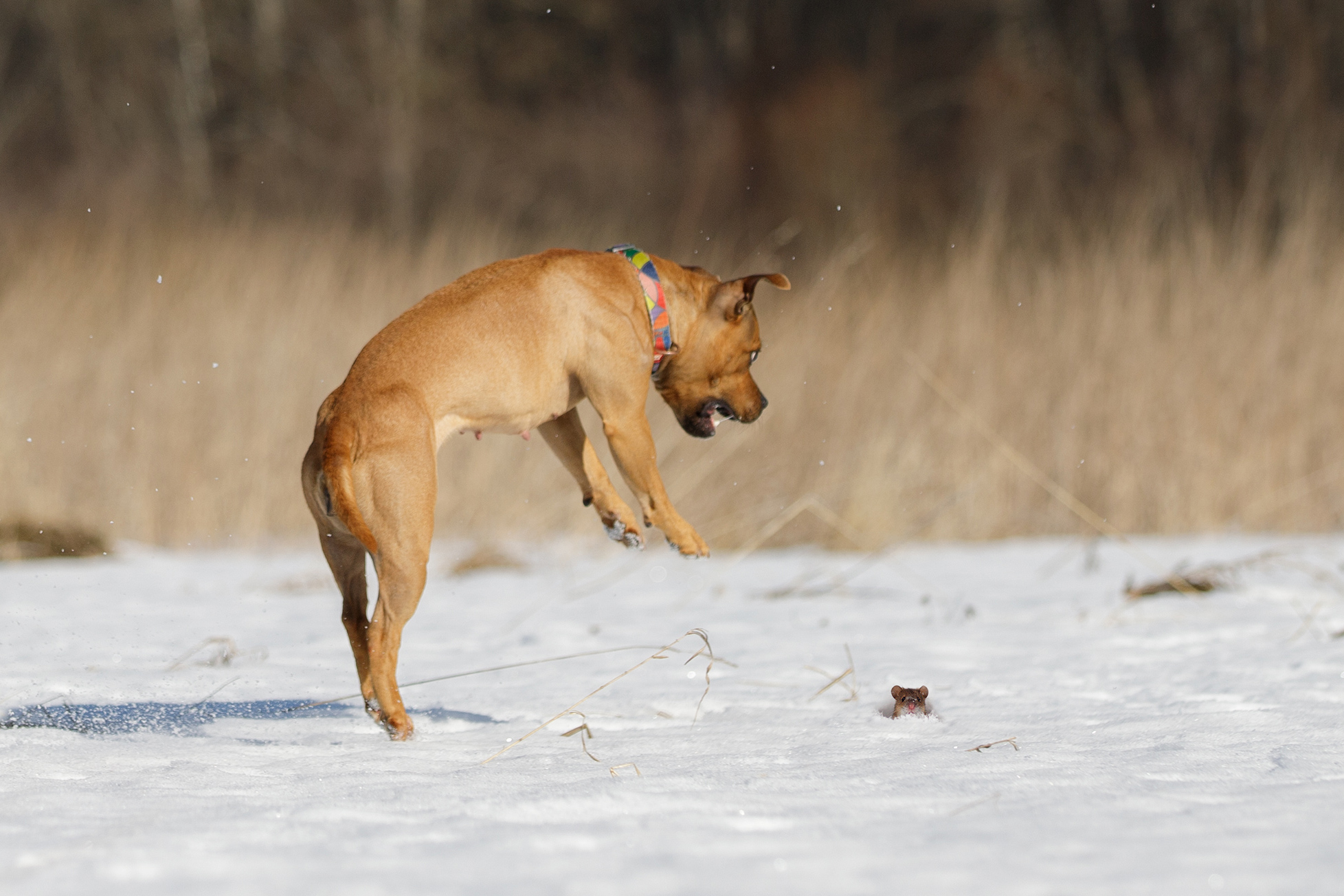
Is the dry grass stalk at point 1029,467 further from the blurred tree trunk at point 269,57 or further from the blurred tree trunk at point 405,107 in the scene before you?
the blurred tree trunk at point 269,57

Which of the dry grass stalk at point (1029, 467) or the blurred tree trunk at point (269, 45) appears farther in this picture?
the blurred tree trunk at point (269, 45)

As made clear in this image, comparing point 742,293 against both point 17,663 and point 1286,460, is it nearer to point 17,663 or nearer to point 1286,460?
point 17,663

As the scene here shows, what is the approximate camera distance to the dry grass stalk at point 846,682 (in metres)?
3.71

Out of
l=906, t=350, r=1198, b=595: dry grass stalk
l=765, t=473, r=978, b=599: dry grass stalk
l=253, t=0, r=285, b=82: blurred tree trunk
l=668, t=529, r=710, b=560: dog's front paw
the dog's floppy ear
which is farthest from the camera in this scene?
l=253, t=0, r=285, b=82: blurred tree trunk

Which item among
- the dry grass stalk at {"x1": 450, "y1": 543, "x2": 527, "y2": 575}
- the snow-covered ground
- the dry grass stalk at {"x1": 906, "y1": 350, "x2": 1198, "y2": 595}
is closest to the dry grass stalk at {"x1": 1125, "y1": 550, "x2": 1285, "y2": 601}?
the snow-covered ground

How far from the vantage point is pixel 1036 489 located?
7594 millimetres

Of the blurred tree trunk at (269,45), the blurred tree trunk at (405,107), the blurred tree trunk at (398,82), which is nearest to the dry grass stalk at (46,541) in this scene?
the blurred tree trunk at (405,107)

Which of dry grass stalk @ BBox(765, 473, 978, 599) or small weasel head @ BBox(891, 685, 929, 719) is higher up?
dry grass stalk @ BBox(765, 473, 978, 599)

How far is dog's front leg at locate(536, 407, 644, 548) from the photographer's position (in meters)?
3.61

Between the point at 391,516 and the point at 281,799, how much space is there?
0.72 m

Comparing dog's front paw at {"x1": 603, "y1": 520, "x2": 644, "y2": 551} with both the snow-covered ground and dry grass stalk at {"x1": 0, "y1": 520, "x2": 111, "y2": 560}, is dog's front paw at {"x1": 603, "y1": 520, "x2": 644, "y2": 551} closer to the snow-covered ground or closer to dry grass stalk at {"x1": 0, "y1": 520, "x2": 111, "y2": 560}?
the snow-covered ground

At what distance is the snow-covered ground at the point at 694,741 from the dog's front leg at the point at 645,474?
1.53ft

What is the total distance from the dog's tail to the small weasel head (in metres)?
1.33

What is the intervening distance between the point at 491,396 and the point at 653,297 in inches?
23.1
